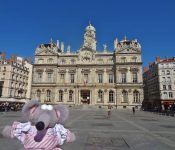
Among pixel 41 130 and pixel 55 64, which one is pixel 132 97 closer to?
pixel 55 64

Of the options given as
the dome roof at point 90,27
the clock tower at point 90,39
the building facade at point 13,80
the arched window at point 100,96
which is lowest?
the arched window at point 100,96

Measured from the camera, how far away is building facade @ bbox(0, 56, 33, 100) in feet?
161

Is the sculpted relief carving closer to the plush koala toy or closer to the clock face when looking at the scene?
the clock face

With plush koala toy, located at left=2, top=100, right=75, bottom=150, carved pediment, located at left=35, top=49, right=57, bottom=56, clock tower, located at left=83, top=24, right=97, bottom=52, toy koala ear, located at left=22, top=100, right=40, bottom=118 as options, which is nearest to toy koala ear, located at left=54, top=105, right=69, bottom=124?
plush koala toy, located at left=2, top=100, right=75, bottom=150

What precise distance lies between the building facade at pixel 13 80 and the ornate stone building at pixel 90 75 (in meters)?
2.72

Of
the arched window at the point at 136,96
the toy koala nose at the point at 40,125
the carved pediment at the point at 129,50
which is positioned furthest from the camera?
the carved pediment at the point at 129,50

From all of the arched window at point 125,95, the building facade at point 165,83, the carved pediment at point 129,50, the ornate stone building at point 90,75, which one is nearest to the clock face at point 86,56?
the ornate stone building at point 90,75

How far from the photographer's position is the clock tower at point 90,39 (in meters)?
60.5

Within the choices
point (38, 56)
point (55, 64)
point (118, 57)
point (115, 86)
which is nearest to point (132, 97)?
point (115, 86)

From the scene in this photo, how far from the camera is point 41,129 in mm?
3506

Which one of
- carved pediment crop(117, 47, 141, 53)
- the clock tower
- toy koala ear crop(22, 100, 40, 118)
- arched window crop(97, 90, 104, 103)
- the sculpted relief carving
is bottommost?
toy koala ear crop(22, 100, 40, 118)

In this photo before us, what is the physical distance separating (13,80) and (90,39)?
86.7ft

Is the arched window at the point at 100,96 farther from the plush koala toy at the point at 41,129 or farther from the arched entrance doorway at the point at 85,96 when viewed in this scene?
the plush koala toy at the point at 41,129

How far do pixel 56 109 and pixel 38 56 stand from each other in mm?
58870
